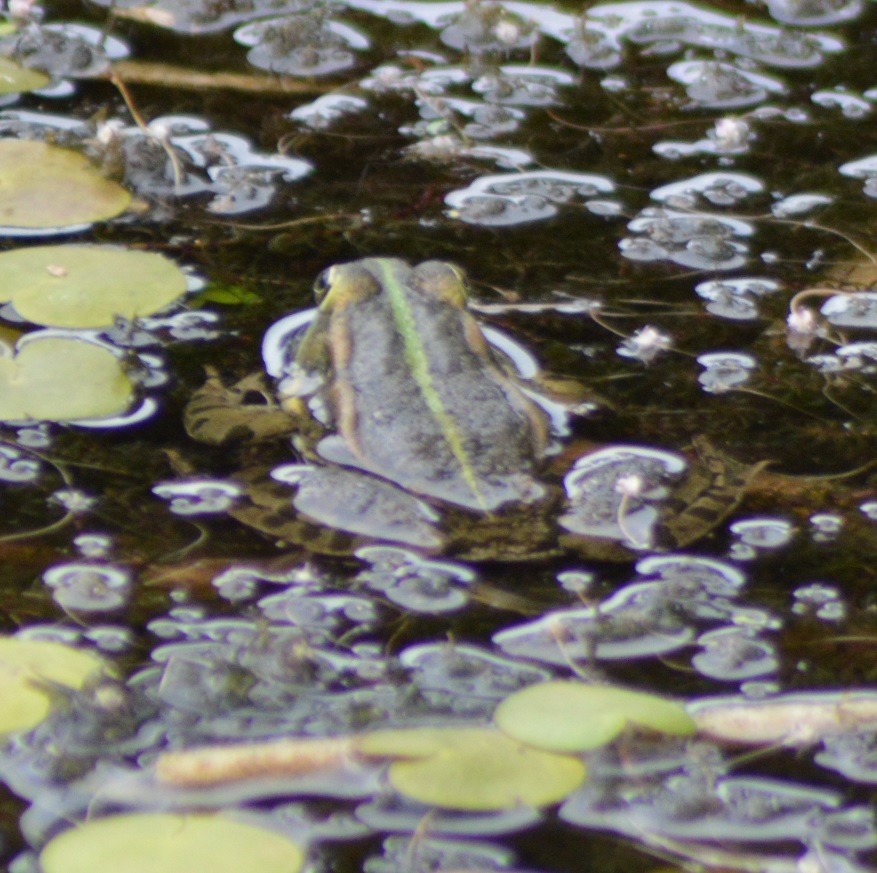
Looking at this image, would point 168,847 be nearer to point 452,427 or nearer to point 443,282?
point 452,427

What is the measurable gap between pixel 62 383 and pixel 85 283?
1.37ft

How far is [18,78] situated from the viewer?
4.02m

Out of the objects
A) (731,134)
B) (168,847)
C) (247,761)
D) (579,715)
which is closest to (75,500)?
(247,761)

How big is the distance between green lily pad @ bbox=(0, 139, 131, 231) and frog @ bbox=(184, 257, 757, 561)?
2.51 ft

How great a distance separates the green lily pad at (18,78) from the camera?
13.1 feet

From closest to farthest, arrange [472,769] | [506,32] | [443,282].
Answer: [472,769], [443,282], [506,32]

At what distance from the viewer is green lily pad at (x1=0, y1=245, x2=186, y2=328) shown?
3.01 meters

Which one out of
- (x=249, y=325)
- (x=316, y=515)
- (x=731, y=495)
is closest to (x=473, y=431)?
(x=316, y=515)

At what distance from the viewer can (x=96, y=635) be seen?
2.22 m

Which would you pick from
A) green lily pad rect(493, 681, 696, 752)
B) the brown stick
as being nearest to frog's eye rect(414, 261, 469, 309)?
green lily pad rect(493, 681, 696, 752)

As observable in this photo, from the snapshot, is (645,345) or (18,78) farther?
(18,78)

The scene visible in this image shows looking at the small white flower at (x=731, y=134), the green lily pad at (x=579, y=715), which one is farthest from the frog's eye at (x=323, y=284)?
the small white flower at (x=731, y=134)

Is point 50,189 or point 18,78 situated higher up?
point 18,78

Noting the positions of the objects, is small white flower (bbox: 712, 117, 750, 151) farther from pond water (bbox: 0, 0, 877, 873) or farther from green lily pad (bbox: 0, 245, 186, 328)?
green lily pad (bbox: 0, 245, 186, 328)
